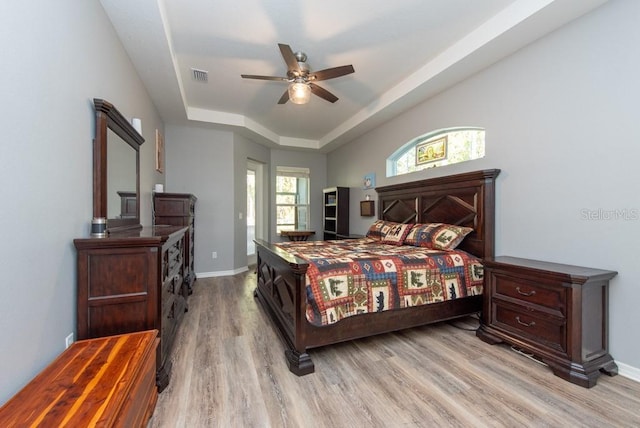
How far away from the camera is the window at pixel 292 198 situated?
249 inches

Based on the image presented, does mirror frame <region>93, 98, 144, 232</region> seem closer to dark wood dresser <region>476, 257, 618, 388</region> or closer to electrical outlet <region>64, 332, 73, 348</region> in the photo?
electrical outlet <region>64, 332, 73, 348</region>

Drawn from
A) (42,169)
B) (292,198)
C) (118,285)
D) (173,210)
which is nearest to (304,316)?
(118,285)

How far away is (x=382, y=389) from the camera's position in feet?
5.81

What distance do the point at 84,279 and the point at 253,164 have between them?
4.69m

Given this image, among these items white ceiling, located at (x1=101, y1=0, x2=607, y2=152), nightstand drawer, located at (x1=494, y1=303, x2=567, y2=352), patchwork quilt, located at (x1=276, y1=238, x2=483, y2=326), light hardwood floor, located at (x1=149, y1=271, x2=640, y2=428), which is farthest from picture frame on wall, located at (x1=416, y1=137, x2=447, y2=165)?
light hardwood floor, located at (x1=149, y1=271, x2=640, y2=428)

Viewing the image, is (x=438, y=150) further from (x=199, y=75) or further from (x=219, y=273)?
(x=219, y=273)

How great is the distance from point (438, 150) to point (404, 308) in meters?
2.22

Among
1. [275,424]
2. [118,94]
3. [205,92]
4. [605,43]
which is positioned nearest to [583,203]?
[605,43]

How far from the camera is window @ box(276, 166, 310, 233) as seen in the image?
6316 millimetres

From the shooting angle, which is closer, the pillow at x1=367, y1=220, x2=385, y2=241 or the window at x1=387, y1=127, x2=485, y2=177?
the window at x1=387, y1=127, x2=485, y2=177

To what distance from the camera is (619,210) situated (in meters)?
1.93

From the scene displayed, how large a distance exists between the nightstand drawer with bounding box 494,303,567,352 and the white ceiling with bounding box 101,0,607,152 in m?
2.37

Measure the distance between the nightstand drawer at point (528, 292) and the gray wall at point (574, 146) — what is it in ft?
1.43

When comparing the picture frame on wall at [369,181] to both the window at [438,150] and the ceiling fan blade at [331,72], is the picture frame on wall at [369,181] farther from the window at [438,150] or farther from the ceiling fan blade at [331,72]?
the ceiling fan blade at [331,72]
